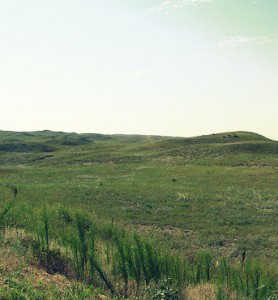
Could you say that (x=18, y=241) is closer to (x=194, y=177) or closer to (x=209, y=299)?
(x=209, y=299)

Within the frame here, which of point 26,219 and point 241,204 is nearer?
point 26,219

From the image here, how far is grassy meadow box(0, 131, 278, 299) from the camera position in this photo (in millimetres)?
10445

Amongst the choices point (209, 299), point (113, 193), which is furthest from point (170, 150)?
point (209, 299)

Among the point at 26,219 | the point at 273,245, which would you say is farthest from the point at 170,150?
the point at 26,219

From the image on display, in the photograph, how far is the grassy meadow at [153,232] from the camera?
411 inches

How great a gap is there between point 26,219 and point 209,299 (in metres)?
8.88

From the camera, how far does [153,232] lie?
72.7 feet

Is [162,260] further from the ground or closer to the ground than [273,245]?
further from the ground

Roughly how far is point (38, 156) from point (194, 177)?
52.9m

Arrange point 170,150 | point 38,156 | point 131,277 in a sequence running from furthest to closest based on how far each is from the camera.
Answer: point 38,156, point 170,150, point 131,277

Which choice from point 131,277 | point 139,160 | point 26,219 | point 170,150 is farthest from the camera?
point 170,150

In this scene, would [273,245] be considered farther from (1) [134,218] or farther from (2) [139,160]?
(2) [139,160]

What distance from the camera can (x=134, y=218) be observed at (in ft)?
86.1

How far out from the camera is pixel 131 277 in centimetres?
1072
